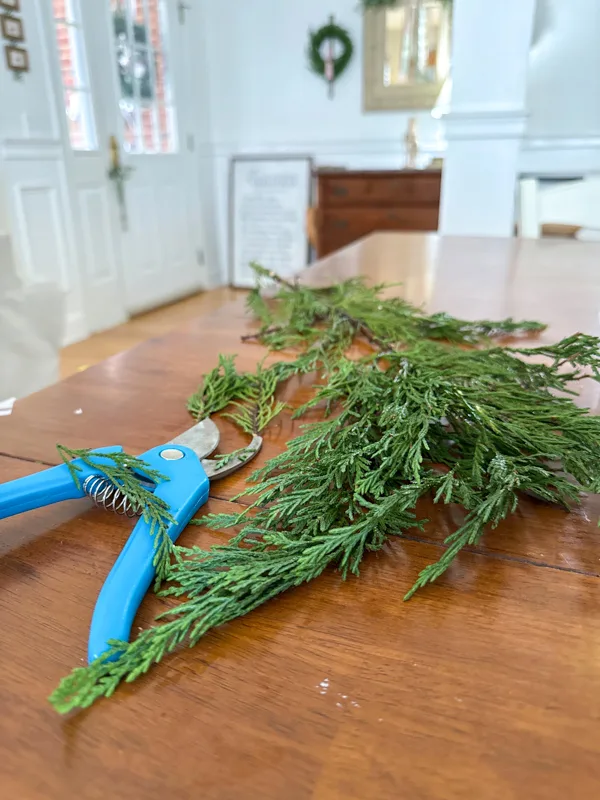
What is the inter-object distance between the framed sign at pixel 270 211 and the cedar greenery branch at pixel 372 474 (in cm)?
390

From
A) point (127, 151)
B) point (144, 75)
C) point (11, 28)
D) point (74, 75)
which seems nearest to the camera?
point (11, 28)

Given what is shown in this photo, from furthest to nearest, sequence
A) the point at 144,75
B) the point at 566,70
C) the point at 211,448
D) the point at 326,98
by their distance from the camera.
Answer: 1. the point at 326,98
2. the point at 144,75
3. the point at 566,70
4. the point at 211,448

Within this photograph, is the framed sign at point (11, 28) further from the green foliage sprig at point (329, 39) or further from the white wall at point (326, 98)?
the green foliage sprig at point (329, 39)

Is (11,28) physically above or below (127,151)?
above

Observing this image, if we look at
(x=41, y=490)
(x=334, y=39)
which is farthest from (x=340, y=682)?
(x=334, y=39)

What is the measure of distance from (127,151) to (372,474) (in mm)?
3858

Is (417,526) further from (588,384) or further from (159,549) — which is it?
(588,384)

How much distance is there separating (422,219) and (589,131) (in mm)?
1102

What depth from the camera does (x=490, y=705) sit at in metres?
0.29

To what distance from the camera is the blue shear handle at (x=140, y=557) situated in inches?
12.7

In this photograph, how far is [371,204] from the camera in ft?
12.9

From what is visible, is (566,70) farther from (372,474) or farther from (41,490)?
(41,490)

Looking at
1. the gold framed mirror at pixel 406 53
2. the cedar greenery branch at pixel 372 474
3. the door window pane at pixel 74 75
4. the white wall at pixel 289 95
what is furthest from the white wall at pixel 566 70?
the cedar greenery branch at pixel 372 474

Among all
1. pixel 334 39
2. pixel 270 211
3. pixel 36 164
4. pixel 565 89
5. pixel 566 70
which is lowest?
pixel 270 211
